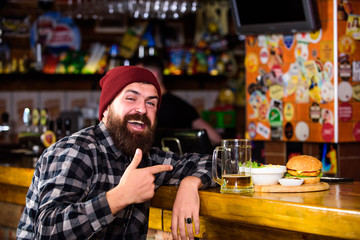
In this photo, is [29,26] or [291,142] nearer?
[291,142]

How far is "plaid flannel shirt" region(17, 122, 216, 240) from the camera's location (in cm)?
178

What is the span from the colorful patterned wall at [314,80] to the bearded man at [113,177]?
1883 millimetres

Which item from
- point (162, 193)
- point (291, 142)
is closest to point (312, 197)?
point (162, 193)

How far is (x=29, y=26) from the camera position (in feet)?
21.8

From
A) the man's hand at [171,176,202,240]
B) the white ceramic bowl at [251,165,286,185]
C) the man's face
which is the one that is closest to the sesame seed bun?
the white ceramic bowl at [251,165,286,185]

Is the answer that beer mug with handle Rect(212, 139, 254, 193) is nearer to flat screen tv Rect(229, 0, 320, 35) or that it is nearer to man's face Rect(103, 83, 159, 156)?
man's face Rect(103, 83, 159, 156)

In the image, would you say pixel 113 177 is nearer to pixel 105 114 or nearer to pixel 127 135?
pixel 127 135

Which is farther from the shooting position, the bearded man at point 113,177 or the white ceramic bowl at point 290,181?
the white ceramic bowl at point 290,181

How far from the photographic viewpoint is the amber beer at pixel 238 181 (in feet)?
6.52

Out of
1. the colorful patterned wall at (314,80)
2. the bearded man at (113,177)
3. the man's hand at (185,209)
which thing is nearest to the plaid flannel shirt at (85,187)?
the bearded man at (113,177)

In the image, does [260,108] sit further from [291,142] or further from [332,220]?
[332,220]

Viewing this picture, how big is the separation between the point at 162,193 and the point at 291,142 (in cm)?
228

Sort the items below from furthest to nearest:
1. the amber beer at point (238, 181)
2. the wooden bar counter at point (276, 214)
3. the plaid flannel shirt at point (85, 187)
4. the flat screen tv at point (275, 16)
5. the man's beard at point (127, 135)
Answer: the flat screen tv at point (275, 16)
the man's beard at point (127, 135)
the amber beer at point (238, 181)
the plaid flannel shirt at point (85, 187)
the wooden bar counter at point (276, 214)

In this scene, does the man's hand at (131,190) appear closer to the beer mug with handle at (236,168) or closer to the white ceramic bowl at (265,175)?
the beer mug with handle at (236,168)
